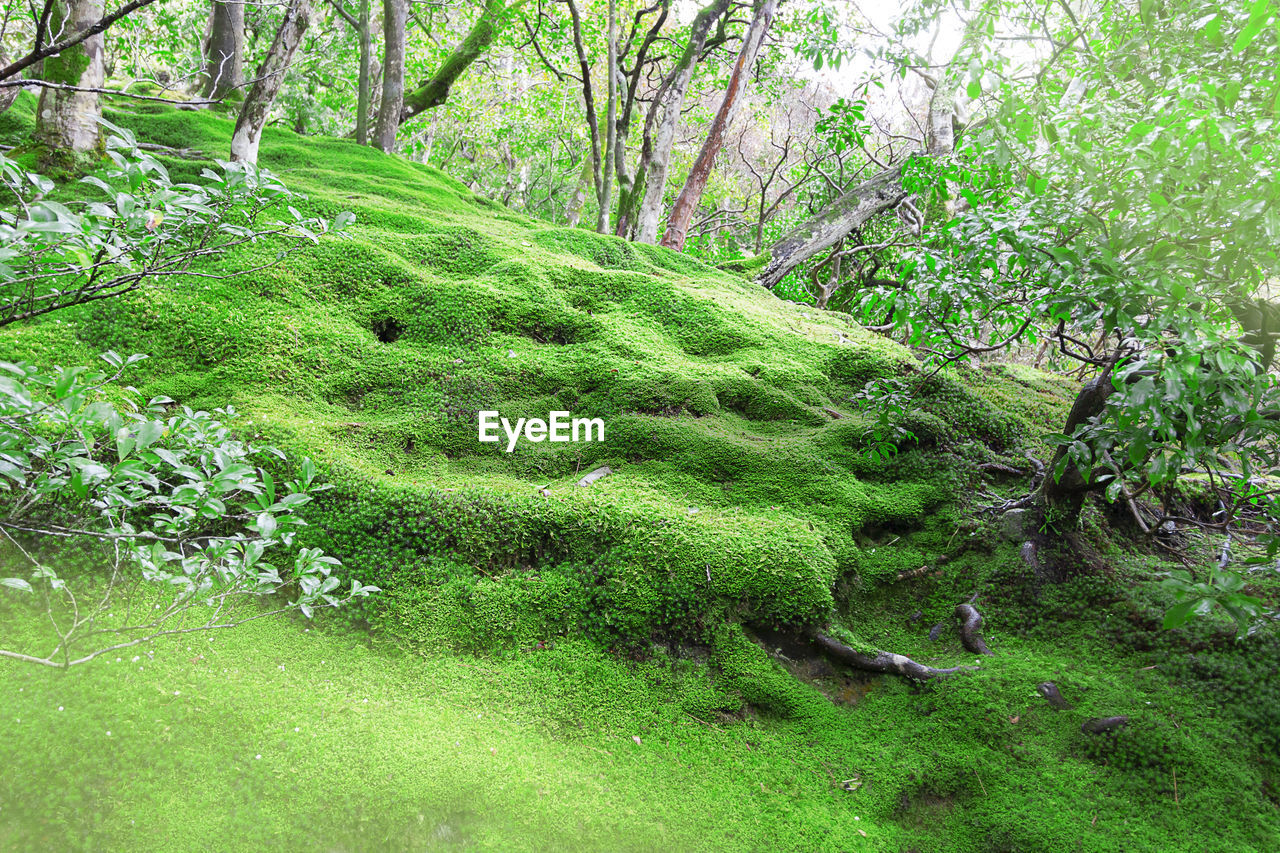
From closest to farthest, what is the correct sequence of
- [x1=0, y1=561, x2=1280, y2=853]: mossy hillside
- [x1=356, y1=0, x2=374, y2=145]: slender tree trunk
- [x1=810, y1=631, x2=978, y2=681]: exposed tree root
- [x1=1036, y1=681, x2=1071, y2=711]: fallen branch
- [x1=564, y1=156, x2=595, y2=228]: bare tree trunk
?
[x1=0, y1=561, x2=1280, y2=853]: mossy hillside, [x1=1036, y1=681, x2=1071, y2=711]: fallen branch, [x1=810, y1=631, x2=978, y2=681]: exposed tree root, [x1=356, y1=0, x2=374, y2=145]: slender tree trunk, [x1=564, y1=156, x2=595, y2=228]: bare tree trunk

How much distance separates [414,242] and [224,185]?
348 cm

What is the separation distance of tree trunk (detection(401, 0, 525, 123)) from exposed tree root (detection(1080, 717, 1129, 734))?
31.6ft

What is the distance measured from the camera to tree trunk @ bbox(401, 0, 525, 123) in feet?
29.9

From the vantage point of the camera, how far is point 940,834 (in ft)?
8.25

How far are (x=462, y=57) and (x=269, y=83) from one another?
4.42 meters

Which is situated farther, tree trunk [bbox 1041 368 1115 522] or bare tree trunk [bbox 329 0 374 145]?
bare tree trunk [bbox 329 0 374 145]

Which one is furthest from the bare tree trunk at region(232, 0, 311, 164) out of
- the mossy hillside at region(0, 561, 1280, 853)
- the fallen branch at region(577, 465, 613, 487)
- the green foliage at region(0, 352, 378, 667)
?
the mossy hillside at region(0, 561, 1280, 853)

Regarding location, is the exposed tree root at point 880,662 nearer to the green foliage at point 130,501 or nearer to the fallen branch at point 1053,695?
the fallen branch at point 1053,695

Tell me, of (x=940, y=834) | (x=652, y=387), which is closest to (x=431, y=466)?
(x=652, y=387)

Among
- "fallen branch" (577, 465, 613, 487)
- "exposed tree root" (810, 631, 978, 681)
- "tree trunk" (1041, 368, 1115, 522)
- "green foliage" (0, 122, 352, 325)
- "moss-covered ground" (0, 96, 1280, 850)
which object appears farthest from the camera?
"fallen branch" (577, 465, 613, 487)

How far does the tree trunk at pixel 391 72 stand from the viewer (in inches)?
324

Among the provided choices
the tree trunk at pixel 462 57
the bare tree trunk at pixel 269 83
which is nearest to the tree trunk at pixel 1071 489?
the bare tree trunk at pixel 269 83

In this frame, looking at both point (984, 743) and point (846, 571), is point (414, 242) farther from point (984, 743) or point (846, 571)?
point (984, 743)

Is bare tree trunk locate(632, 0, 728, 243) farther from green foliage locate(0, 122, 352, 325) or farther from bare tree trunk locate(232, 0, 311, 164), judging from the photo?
green foliage locate(0, 122, 352, 325)
